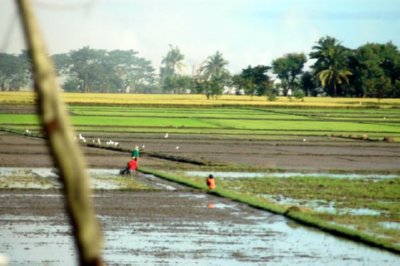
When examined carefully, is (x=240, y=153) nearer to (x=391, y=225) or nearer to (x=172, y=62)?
(x=391, y=225)

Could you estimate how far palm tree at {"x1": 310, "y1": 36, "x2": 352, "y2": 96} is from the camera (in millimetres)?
114812

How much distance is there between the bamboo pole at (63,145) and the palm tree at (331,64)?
113372mm

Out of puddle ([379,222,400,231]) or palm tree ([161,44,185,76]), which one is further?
palm tree ([161,44,185,76])

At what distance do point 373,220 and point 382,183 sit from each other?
10.1 m

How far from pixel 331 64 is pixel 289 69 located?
1649 cm

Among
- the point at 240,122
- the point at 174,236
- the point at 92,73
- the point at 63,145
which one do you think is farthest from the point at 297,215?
the point at 92,73

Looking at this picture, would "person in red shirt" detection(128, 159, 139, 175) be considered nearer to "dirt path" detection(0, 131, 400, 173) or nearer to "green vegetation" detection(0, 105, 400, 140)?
"dirt path" detection(0, 131, 400, 173)

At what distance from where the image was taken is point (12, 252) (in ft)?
52.7

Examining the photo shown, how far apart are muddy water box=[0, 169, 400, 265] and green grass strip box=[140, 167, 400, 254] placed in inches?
10.3

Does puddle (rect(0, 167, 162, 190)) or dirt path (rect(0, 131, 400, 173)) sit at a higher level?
puddle (rect(0, 167, 162, 190))

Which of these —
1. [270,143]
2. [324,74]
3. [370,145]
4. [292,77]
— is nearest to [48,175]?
[270,143]

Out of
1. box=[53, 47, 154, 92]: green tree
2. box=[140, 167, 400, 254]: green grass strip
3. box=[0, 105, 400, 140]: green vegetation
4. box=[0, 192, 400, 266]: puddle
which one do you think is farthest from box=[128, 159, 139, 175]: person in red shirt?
box=[53, 47, 154, 92]: green tree

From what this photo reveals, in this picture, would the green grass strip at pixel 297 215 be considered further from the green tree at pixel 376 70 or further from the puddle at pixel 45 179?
the green tree at pixel 376 70

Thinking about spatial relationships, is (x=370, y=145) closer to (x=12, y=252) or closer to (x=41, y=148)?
(x=41, y=148)
